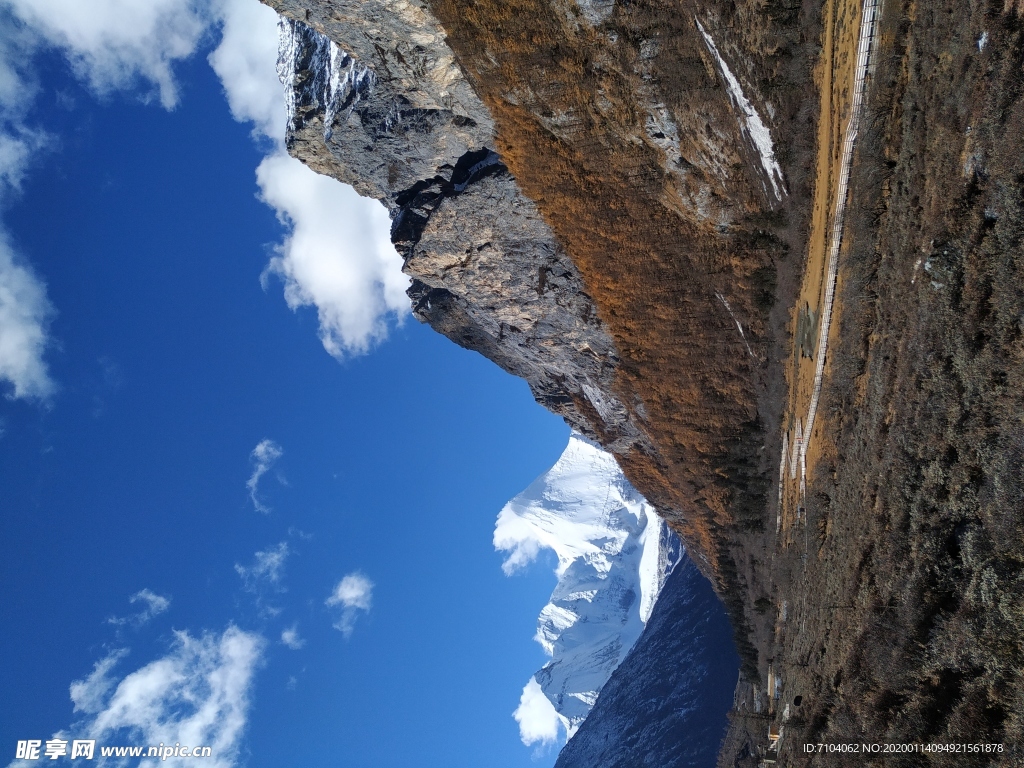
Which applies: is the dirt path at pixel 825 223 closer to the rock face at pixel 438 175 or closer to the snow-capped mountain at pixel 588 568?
the rock face at pixel 438 175

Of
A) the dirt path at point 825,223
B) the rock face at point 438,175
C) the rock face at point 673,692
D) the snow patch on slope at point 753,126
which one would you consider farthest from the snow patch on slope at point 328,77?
the rock face at point 673,692

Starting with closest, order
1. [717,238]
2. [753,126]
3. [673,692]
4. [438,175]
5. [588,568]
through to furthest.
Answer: [753,126], [717,238], [438,175], [673,692], [588,568]

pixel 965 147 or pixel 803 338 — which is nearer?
pixel 965 147

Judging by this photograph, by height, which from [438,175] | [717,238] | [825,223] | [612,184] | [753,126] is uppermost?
[438,175]

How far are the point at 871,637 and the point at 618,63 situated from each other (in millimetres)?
20127

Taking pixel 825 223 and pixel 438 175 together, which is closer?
pixel 825 223

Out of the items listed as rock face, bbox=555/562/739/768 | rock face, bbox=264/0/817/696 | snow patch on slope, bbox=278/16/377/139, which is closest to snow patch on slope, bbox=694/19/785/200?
rock face, bbox=264/0/817/696

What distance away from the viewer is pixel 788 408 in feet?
73.8

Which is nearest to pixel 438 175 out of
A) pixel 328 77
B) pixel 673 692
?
pixel 328 77

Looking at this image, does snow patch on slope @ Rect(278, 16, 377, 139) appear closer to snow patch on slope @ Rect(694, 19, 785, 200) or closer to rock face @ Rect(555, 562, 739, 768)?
snow patch on slope @ Rect(694, 19, 785, 200)

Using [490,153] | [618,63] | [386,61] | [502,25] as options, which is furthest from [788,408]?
[386,61]

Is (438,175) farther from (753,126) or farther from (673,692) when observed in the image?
(673,692)

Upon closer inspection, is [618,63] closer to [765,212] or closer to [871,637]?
[765,212]

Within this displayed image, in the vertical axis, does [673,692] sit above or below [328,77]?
below
